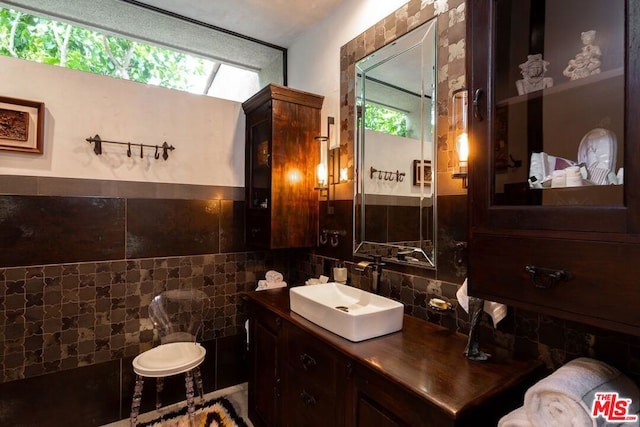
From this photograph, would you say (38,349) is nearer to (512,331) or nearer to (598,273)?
(512,331)

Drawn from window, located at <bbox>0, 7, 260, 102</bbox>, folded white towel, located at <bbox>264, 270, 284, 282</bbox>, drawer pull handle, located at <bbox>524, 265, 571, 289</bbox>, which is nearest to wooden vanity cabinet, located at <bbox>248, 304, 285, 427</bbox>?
folded white towel, located at <bbox>264, 270, 284, 282</bbox>

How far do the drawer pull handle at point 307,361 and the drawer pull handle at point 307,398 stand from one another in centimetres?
11

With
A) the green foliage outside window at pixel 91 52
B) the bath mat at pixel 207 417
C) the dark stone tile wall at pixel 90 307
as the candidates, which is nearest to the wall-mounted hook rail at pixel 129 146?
the green foliage outside window at pixel 91 52

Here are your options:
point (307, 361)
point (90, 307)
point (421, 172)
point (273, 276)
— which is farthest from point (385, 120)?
point (90, 307)

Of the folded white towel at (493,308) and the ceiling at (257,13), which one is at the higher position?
the ceiling at (257,13)

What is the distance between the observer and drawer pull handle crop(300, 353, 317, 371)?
1421 mm

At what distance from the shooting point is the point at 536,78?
3.15ft

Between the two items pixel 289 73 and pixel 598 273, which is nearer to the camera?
pixel 598 273

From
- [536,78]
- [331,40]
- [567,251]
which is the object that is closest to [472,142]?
[536,78]

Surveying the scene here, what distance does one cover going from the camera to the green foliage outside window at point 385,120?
1765mm

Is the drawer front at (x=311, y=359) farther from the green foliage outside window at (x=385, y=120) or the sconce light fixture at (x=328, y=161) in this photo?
the green foliage outside window at (x=385, y=120)

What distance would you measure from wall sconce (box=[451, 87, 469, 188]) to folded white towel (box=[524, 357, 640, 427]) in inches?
31.7

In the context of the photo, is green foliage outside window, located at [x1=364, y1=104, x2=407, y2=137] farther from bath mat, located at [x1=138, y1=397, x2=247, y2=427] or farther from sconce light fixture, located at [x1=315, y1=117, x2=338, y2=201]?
bath mat, located at [x1=138, y1=397, x2=247, y2=427]

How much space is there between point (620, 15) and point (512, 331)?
3.55 feet
